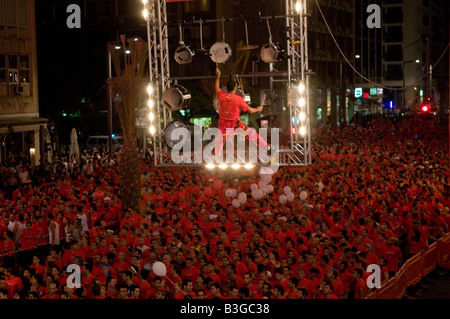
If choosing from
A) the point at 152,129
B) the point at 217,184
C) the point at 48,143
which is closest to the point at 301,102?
the point at 152,129

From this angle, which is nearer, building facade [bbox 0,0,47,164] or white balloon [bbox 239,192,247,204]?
white balloon [bbox 239,192,247,204]

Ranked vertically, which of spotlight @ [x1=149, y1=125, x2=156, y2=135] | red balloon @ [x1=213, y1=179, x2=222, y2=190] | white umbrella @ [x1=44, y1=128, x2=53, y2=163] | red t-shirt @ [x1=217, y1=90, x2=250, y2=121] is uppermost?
red t-shirt @ [x1=217, y1=90, x2=250, y2=121]

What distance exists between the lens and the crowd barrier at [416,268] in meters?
12.4

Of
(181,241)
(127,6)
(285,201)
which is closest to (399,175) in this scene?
(285,201)

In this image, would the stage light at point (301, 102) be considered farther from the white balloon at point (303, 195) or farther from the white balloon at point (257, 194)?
the white balloon at point (257, 194)

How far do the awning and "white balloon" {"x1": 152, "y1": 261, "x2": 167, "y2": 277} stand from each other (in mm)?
18444

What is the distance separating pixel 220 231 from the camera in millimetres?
13812

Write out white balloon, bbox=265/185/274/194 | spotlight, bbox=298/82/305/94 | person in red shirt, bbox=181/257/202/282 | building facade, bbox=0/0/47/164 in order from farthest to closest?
building facade, bbox=0/0/47/164, white balloon, bbox=265/185/274/194, spotlight, bbox=298/82/305/94, person in red shirt, bbox=181/257/202/282

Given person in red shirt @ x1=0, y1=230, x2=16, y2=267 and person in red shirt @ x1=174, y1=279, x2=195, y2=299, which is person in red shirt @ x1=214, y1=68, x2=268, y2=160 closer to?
person in red shirt @ x1=174, y1=279, x2=195, y2=299

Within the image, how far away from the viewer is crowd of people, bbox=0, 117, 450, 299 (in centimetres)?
1134

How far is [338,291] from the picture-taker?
11273 mm

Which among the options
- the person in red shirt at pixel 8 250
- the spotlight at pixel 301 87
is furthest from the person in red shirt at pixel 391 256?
the person in red shirt at pixel 8 250

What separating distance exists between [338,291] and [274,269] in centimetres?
119

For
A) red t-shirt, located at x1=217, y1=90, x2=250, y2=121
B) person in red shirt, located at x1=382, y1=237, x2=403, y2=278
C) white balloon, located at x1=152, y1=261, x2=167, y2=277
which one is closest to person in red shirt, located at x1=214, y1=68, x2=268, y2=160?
red t-shirt, located at x1=217, y1=90, x2=250, y2=121
